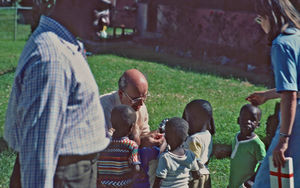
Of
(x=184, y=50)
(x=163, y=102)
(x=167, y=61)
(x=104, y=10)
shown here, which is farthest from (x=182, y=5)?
(x=163, y=102)

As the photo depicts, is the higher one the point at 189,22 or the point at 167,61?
the point at 189,22

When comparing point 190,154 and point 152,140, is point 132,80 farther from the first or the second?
point 190,154

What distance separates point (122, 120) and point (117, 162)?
353mm

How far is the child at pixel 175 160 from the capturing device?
4109 millimetres

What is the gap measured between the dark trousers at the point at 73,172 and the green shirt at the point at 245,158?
6.55 feet

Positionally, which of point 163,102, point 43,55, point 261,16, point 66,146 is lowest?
point 163,102

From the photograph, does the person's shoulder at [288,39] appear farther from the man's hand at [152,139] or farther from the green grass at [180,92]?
the green grass at [180,92]

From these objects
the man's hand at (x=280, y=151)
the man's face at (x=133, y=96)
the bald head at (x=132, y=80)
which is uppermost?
the bald head at (x=132, y=80)

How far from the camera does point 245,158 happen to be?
4578 mm

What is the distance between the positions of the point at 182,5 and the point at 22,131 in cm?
1731

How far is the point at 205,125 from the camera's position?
15.3 ft

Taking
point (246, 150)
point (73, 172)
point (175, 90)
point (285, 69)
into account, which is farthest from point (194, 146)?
point (175, 90)

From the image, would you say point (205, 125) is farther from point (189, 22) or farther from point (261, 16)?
point (189, 22)

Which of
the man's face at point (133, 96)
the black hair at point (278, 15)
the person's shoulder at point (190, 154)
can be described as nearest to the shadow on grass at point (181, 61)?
the man's face at point (133, 96)
